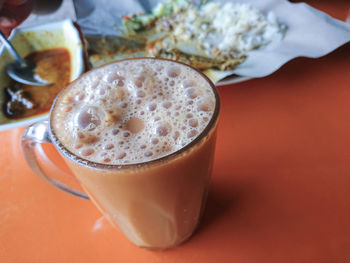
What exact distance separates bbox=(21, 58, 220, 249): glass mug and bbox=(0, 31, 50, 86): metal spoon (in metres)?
0.55

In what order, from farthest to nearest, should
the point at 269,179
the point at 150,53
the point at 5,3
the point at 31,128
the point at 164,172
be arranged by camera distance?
the point at 5,3 < the point at 150,53 < the point at 269,179 < the point at 31,128 < the point at 164,172

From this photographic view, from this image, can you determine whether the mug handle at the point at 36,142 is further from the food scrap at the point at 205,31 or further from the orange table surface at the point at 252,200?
the food scrap at the point at 205,31

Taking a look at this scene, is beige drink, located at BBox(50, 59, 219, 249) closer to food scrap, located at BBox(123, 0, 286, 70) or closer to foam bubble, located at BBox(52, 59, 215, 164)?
foam bubble, located at BBox(52, 59, 215, 164)

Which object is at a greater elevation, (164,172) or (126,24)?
(164,172)

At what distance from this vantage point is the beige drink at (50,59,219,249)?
0.39 meters

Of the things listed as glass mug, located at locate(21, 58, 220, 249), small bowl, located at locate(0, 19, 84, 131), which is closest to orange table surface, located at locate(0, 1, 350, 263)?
glass mug, located at locate(21, 58, 220, 249)

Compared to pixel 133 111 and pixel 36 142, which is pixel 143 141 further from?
pixel 36 142

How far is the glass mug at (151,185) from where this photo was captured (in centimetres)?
38

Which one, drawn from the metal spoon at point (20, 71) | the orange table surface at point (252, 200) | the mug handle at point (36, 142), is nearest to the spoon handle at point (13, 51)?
the metal spoon at point (20, 71)

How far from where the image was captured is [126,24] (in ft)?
3.89

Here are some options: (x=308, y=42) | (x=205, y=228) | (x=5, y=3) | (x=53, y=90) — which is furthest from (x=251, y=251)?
(x=5, y=3)

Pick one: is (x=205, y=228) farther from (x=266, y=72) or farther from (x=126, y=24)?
(x=126, y=24)

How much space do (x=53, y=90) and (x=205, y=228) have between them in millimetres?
687

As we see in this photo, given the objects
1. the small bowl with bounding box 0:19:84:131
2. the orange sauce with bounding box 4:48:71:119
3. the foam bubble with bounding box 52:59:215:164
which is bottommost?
the orange sauce with bounding box 4:48:71:119
